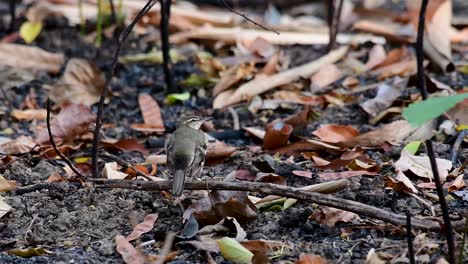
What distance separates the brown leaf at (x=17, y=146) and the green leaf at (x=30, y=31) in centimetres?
260

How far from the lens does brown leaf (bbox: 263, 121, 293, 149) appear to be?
538 cm

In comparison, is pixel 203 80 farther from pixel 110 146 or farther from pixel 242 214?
pixel 242 214

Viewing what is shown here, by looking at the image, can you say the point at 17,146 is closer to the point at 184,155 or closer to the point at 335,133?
the point at 184,155

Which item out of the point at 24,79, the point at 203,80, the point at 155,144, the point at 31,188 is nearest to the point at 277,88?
the point at 203,80

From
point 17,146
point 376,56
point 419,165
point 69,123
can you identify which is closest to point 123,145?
point 69,123

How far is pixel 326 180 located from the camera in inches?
181

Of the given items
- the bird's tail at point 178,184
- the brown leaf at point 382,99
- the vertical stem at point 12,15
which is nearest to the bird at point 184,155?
the bird's tail at point 178,184

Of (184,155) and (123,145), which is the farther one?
(123,145)

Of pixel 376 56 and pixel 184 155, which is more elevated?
pixel 184 155

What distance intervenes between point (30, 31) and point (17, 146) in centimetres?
278

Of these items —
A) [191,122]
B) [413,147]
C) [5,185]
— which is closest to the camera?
[5,185]

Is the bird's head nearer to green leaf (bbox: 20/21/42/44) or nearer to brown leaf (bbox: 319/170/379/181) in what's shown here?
brown leaf (bbox: 319/170/379/181)

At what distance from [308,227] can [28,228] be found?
1.31 m

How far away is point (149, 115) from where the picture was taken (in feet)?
21.0
